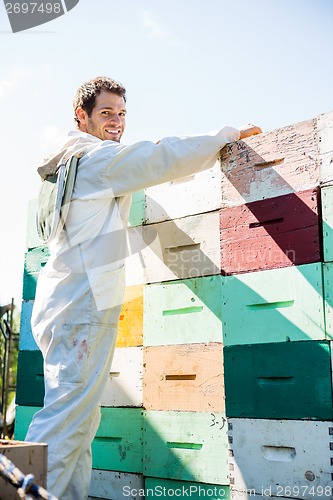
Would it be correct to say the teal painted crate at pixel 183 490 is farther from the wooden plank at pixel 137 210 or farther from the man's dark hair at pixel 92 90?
the man's dark hair at pixel 92 90

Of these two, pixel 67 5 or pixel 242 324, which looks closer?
pixel 242 324

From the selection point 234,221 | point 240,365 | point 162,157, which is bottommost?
point 240,365

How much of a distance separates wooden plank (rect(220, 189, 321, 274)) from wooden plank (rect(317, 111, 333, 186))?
0.07 meters

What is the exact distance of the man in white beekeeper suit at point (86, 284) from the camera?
191 centimetres

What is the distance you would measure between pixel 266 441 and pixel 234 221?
32.4 inches

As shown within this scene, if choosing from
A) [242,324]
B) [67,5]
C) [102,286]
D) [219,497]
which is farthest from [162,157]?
[219,497]

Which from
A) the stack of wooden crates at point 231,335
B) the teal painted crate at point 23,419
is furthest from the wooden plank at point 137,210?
the teal painted crate at point 23,419

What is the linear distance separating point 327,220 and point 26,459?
1.23 metres

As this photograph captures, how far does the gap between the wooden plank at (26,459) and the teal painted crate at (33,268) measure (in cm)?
170

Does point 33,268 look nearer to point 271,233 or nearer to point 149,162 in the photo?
point 149,162

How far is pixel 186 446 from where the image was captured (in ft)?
7.28

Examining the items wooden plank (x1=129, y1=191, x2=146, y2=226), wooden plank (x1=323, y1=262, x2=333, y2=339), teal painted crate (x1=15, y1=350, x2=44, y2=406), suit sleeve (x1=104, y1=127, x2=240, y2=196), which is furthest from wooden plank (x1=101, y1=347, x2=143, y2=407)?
wooden plank (x1=323, y1=262, x2=333, y2=339)

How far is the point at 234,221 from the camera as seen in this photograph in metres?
2.21

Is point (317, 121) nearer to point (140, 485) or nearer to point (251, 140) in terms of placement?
point (251, 140)
